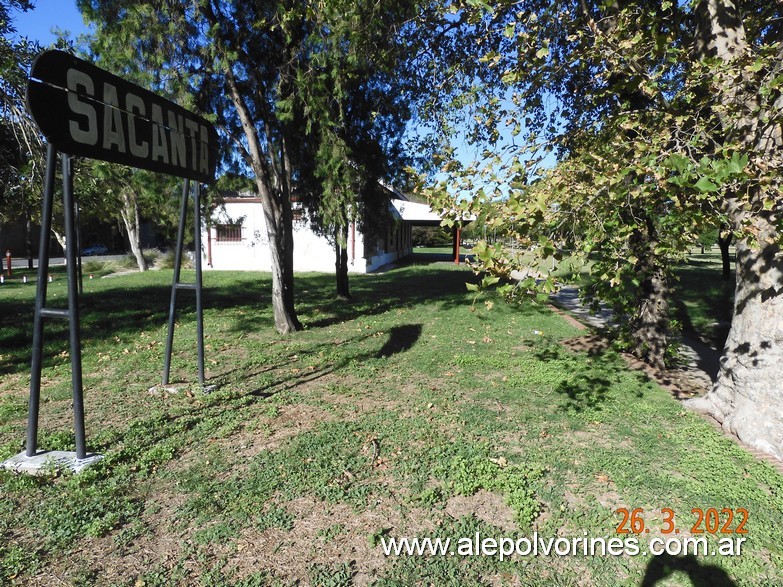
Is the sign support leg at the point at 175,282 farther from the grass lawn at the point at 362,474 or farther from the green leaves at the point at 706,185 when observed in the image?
the green leaves at the point at 706,185

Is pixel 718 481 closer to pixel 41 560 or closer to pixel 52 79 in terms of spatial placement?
pixel 41 560

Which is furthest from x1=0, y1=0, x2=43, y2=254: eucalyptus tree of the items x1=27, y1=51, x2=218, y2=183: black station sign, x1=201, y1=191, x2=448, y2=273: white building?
x1=201, y1=191, x2=448, y2=273: white building

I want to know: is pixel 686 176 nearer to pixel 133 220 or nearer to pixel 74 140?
pixel 74 140

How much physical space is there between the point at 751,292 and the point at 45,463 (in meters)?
5.94

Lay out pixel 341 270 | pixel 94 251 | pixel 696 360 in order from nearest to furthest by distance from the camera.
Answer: pixel 696 360, pixel 341 270, pixel 94 251

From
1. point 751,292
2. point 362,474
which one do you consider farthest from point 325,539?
point 751,292

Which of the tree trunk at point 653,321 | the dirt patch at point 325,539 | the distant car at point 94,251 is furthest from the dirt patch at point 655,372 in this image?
the distant car at point 94,251

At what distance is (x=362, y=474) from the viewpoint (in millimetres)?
3760

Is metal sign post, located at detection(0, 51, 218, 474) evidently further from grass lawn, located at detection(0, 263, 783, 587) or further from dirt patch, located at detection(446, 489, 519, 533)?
dirt patch, located at detection(446, 489, 519, 533)

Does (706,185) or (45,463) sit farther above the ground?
(706,185)

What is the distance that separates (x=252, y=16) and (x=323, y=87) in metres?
1.94

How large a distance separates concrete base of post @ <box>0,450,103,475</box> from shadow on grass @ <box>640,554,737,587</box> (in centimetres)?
383

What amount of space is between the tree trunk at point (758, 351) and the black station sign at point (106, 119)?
17.1 ft

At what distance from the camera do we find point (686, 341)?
29.5 feet
